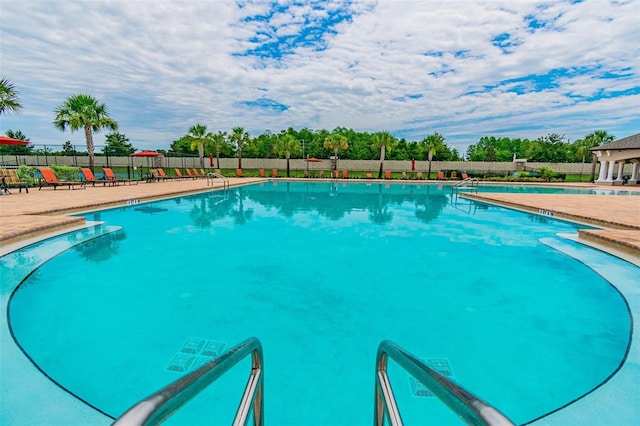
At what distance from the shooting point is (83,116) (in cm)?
1873

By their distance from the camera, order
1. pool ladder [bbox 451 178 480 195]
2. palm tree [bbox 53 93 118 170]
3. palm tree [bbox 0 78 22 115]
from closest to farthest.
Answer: palm tree [bbox 0 78 22 115], palm tree [bbox 53 93 118 170], pool ladder [bbox 451 178 480 195]

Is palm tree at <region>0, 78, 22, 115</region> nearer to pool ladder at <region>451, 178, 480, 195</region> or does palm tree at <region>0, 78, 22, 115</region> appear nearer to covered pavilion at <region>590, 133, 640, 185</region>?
pool ladder at <region>451, 178, 480, 195</region>

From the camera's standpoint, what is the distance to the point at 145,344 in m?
3.44

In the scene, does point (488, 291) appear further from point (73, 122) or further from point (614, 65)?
point (614, 65)

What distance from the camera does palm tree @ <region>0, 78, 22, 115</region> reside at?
13234 mm

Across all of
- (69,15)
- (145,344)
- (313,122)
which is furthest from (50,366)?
(313,122)

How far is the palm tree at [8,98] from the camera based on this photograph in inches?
521

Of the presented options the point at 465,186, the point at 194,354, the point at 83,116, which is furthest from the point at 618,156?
the point at 83,116

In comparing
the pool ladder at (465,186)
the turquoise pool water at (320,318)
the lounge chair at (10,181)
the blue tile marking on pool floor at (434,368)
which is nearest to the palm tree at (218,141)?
the lounge chair at (10,181)

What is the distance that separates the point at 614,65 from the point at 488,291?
3386 cm

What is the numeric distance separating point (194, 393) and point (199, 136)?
107 ft

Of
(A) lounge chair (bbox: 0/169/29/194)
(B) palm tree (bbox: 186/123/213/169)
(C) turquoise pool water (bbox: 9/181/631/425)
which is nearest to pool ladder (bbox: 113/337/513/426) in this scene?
(C) turquoise pool water (bbox: 9/181/631/425)

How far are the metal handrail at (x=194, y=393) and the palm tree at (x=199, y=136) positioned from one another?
3165 cm

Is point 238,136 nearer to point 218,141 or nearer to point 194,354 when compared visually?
point 218,141
